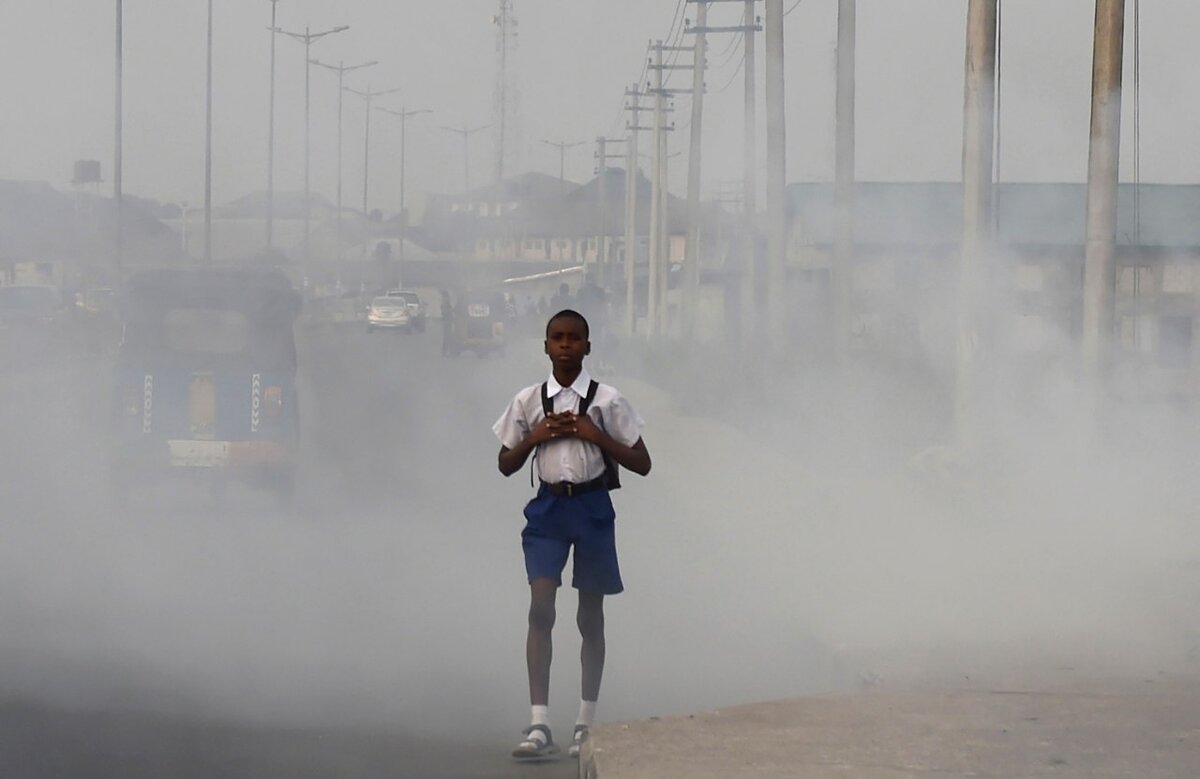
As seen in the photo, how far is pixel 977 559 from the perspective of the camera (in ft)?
41.6

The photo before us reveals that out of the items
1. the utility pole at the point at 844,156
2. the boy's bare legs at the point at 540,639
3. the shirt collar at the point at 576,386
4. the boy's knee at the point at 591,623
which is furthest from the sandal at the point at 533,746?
the utility pole at the point at 844,156

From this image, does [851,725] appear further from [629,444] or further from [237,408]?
[237,408]

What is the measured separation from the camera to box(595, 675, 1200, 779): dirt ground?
21.1ft

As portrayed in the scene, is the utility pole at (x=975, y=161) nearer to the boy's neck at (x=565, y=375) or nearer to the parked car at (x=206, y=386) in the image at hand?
the parked car at (x=206, y=386)

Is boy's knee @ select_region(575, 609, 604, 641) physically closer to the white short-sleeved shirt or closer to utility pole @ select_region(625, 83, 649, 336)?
the white short-sleeved shirt

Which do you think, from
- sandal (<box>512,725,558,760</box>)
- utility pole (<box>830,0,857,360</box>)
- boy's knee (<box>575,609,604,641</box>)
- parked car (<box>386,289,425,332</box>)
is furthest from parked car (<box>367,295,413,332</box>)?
sandal (<box>512,725,558,760</box>)

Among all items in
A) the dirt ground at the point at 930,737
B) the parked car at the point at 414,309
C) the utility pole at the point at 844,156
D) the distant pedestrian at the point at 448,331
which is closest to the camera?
the dirt ground at the point at 930,737

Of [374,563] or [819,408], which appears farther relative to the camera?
[819,408]

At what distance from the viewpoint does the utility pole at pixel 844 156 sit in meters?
22.3

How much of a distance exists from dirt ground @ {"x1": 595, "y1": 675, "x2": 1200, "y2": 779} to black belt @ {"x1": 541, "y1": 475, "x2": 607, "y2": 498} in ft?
2.64

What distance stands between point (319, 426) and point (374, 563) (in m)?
13.2

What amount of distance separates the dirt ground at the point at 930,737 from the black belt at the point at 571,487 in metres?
0.80

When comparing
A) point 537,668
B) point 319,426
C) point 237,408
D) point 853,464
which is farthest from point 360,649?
point 319,426

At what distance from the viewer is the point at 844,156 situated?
22.2m
